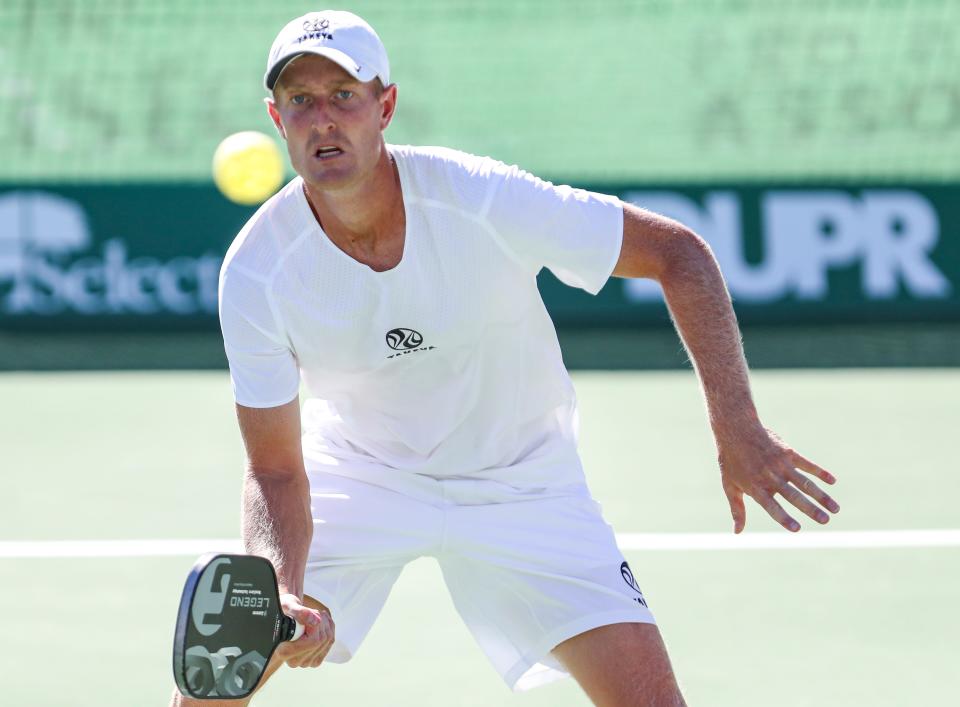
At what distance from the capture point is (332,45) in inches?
133

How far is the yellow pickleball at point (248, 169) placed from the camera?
10.2 metres

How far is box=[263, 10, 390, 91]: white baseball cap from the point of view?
133 inches

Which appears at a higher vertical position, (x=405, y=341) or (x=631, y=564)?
(x=405, y=341)

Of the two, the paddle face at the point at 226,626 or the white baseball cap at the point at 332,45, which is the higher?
the white baseball cap at the point at 332,45

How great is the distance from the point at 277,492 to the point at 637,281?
6.86m

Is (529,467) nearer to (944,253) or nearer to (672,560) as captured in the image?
(672,560)

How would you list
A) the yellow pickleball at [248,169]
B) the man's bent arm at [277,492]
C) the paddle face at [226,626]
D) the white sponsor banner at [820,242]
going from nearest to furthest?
1. the paddle face at [226,626]
2. the man's bent arm at [277,492]
3. the yellow pickleball at [248,169]
4. the white sponsor banner at [820,242]

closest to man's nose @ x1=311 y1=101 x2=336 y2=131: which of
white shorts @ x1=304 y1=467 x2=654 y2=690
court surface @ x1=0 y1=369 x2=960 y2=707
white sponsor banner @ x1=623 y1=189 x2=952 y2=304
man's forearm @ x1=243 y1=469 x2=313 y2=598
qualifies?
man's forearm @ x1=243 y1=469 x2=313 y2=598

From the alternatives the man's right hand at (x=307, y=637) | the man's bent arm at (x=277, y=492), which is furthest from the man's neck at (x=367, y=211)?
the man's right hand at (x=307, y=637)

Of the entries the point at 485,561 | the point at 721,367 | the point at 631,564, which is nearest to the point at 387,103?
the point at 721,367

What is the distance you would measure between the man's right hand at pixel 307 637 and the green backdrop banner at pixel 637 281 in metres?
7.02

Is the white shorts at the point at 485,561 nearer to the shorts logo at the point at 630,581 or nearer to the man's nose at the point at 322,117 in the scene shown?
the shorts logo at the point at 630,581

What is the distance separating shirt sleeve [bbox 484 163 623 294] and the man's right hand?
89 centimetres

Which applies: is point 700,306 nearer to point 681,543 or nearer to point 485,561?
point 485,561
